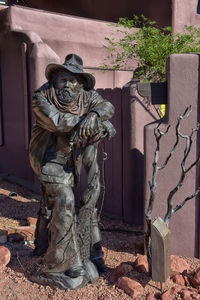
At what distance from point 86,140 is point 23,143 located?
15.2 feet

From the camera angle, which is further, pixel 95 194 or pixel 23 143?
pixel 23 143

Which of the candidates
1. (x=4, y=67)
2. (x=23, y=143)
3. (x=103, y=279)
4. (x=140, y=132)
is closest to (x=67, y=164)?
(x=103, y=279)

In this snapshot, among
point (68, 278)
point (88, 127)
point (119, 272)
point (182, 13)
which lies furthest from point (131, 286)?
point (182, 13)

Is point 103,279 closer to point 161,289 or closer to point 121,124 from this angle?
point 161,289

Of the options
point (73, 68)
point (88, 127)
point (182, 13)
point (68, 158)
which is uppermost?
point (182, 13)

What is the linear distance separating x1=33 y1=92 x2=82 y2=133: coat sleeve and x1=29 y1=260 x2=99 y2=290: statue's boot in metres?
1.49

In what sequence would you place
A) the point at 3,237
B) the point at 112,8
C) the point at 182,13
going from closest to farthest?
1. the point at 3,237
2. the point at 182,13
3. the point at 112,8

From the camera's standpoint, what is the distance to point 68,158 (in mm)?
3656

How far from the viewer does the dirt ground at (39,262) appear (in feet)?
11.6

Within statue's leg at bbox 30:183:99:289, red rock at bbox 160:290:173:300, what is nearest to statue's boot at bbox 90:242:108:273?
statue's leg at bbox 30:183:99:289

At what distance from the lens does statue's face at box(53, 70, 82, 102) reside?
3.41 meters

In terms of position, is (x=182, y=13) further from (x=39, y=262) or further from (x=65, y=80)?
(x=39, y=262)

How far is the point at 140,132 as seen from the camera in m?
5.80

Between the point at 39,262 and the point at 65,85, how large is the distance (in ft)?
7.21
